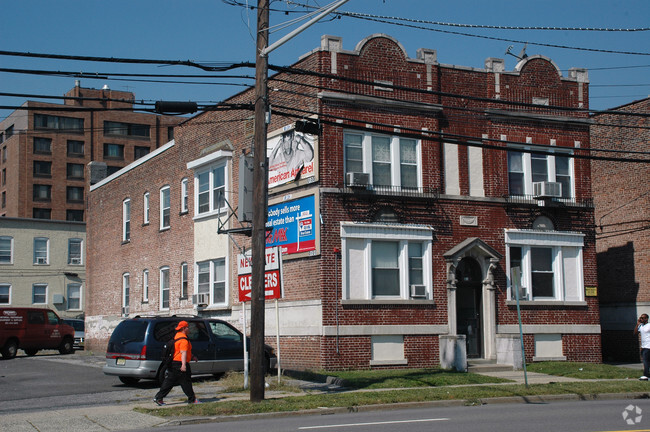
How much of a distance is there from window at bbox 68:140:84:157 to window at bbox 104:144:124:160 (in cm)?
241

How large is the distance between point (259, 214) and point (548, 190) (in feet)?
40.4

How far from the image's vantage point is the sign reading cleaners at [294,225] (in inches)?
906

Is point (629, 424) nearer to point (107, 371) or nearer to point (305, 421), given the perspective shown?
point (305, 421)

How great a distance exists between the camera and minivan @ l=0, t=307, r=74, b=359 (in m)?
34.5

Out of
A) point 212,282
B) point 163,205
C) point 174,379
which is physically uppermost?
point 163,205

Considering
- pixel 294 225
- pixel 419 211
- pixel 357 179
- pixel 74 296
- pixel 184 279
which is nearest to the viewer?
pixel 357 179

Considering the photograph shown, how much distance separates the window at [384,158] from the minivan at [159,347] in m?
6.17

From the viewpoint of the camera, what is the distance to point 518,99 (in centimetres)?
→ 2586

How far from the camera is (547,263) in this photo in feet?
84.8

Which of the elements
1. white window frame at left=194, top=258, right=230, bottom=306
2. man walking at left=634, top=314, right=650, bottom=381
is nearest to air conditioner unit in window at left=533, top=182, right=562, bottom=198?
man walking at left=634, top=314, right=650, bottom=381

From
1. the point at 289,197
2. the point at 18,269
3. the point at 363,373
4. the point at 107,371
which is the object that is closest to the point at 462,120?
the point at 289,197

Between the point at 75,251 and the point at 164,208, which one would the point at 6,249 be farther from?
the point at 164,208

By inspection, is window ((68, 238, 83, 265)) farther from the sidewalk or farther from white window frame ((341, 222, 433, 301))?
the sidewalk

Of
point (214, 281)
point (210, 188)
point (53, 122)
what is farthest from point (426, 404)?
point (53, 122)
